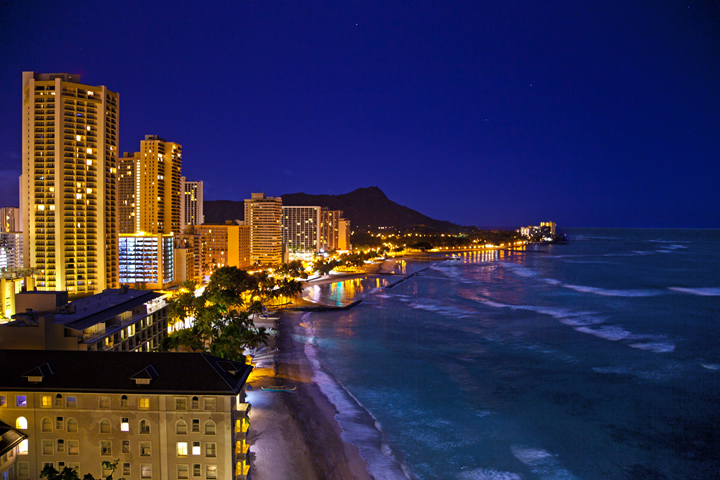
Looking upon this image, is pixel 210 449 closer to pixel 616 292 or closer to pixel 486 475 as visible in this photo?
pixel 486 475

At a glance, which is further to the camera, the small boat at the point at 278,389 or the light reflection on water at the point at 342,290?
the light reflection on water at the point at 342,290

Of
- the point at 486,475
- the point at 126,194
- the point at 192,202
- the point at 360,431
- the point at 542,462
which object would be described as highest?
the point at 192,202

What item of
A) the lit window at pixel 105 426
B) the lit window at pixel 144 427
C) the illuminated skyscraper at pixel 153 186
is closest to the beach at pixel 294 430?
the lit window at pixel 144 427

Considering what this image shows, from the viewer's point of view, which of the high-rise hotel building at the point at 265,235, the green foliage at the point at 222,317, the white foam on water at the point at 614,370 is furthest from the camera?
the high-rise hotel building at the point at 265,235

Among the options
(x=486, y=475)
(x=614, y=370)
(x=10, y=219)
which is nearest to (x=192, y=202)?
(x=10, y=219)

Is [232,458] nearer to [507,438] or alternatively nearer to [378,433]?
[378,433]

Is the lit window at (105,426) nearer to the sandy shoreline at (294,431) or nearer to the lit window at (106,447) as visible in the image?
the lit window at (106,447)

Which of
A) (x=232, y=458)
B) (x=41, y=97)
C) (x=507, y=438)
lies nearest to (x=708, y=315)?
(x=507, y=438)
